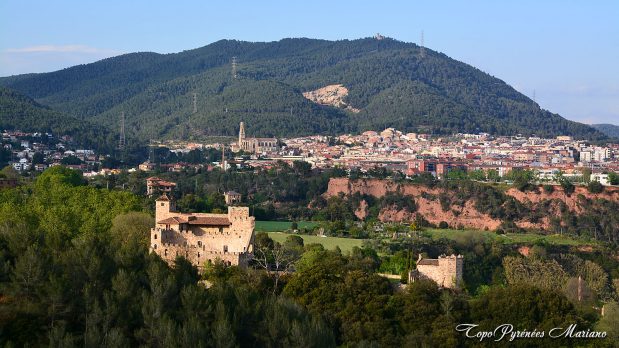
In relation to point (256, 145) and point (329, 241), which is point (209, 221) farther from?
point (256, 145)

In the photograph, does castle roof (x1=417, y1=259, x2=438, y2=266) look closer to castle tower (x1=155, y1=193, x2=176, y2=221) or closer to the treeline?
castle tower (x1=155, y1=193, x2=176, y2=221)

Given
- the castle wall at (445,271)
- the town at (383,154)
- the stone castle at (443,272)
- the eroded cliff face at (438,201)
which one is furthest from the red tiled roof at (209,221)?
the town at (383,154)

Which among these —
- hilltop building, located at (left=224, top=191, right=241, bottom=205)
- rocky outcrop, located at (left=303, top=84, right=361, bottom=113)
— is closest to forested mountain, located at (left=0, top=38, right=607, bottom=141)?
rocky outcrop, located at (left=303, top=84, right=361, bottom=113)

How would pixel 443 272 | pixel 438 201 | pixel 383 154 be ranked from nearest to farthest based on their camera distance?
A: pixel 443 272 → pixel 438 201 → pixel 383 154

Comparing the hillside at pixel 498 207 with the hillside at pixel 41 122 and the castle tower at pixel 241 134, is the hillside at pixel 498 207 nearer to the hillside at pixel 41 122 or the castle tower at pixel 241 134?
the hillside at pixel 41 122

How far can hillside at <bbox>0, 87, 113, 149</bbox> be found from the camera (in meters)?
105

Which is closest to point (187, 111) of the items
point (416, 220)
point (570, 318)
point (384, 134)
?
point (384, 134)

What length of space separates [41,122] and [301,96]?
4764 centimetres

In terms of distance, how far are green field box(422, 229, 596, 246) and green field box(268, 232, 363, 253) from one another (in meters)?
5.86

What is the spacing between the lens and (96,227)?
40750mm

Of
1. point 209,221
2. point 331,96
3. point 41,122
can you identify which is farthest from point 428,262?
point 331,96

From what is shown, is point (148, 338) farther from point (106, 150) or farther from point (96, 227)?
point (106, 150)

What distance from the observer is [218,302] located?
1045 inches

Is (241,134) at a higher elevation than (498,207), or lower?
higher
